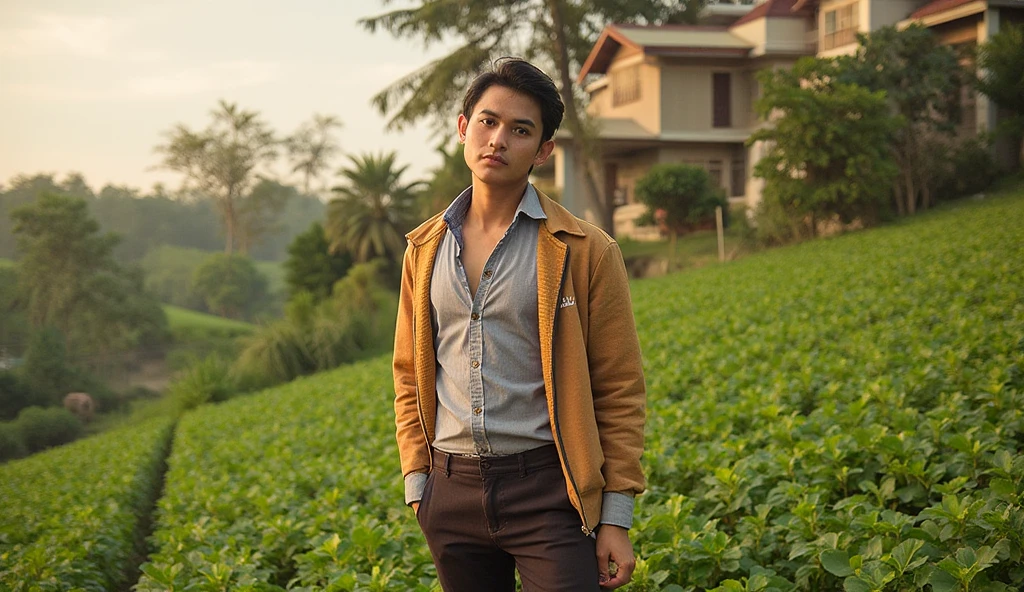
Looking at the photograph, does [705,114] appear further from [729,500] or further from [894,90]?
[729,500]

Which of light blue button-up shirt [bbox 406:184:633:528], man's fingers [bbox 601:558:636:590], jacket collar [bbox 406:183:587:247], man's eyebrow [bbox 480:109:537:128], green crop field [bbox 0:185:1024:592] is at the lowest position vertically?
green crop field [bbox 0:185:1024:592]

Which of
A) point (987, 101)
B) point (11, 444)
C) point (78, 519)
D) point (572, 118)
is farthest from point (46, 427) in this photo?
point (987, 101)

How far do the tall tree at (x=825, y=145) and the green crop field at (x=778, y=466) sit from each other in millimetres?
7590

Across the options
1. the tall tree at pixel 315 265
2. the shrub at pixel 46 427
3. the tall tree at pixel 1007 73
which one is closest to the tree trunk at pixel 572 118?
the tall tree at pixel 1007 73

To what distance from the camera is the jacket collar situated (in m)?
2.45

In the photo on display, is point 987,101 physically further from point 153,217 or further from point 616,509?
point 153,217

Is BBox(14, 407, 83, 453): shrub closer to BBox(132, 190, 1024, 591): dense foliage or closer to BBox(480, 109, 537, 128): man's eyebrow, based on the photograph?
BBox(132, 190, 1024, 591): dense foliage

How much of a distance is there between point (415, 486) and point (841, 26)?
2780 centimetres

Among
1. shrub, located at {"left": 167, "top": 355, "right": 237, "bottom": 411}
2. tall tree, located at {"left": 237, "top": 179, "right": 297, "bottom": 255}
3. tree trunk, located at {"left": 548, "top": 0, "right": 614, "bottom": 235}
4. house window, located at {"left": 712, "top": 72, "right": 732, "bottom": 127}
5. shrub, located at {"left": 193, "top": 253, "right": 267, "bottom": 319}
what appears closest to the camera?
shrub, located at {"left": 167, "top": 355, "right": 237, "bottom": 411}

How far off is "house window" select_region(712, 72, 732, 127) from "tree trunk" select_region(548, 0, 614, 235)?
508 centimetres

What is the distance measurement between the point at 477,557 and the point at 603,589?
1.17ft

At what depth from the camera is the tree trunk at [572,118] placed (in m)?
27.0

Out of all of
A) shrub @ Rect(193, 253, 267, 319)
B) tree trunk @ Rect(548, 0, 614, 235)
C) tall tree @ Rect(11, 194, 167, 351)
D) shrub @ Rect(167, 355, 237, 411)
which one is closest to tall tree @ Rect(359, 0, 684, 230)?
tree trunk @ Rect(548, 0, 614, 235)

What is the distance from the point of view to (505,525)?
2387 millimetres
